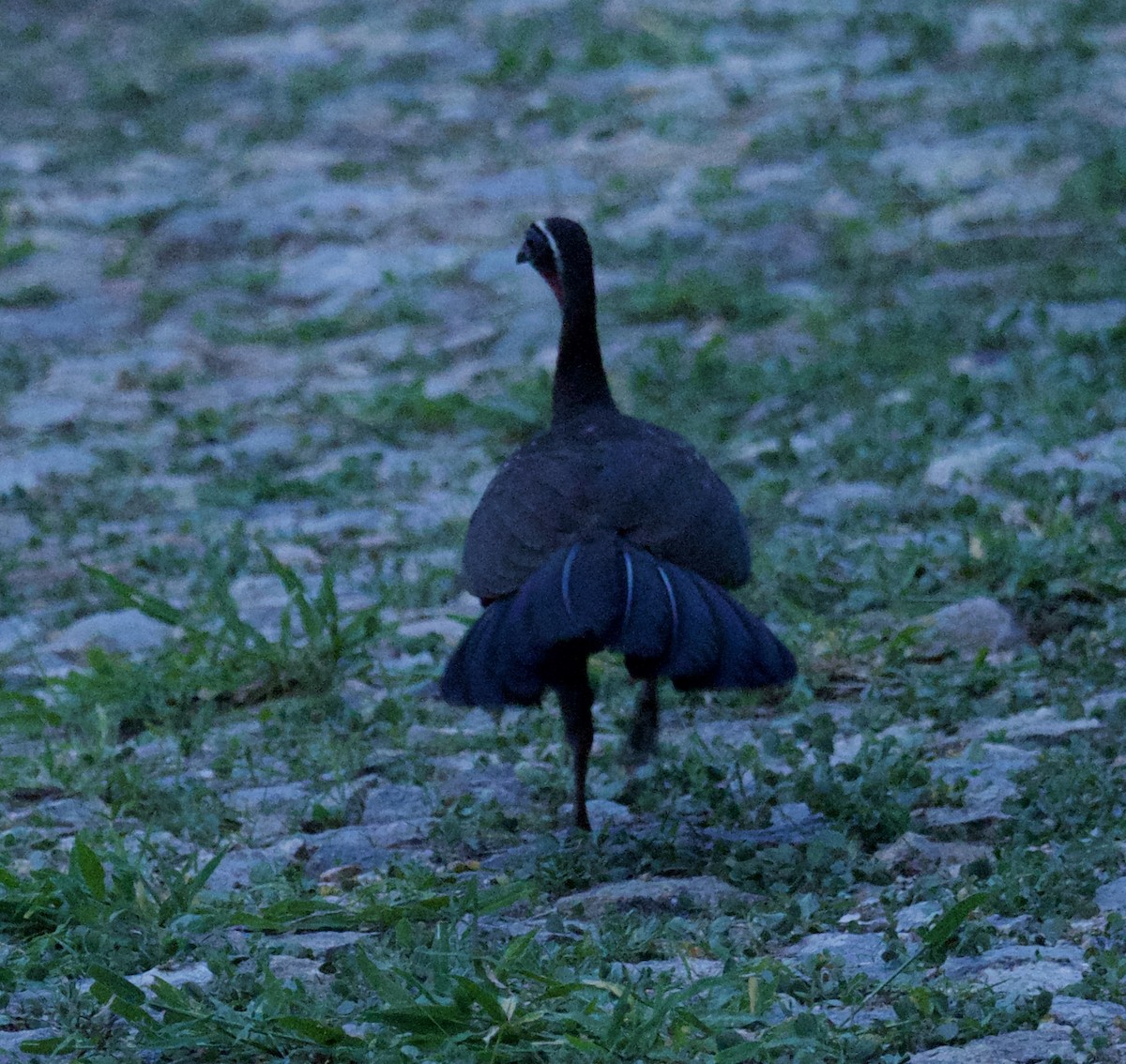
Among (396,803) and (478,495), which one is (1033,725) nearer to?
(396,803)

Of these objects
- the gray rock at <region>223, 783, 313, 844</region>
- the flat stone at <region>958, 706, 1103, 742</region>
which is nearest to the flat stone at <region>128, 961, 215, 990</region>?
the gray rock at <region>223, 783, 313, 844</region>

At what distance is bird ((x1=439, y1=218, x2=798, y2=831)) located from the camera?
13.3 feet

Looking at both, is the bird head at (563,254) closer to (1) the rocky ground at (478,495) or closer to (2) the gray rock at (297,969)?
(1) the rocky ground at (478,495)

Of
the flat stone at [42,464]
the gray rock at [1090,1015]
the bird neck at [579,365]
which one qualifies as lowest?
the gray rock at [1090,1015]

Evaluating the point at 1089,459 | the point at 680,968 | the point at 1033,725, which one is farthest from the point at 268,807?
the point at 1089,459

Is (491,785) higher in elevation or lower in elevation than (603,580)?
lower

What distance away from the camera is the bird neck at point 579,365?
18.2ft

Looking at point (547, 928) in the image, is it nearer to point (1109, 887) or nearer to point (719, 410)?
point (1109, 887)

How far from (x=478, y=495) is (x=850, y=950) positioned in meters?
3.93

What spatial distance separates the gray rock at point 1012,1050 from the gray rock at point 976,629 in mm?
2362

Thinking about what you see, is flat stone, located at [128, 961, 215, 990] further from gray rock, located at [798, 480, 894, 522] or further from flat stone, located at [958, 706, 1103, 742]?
gray rock, located at [798, 480, 894, 522]

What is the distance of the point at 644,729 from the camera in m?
5.11

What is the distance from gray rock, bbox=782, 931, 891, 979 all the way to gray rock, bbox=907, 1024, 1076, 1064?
12.7 inches

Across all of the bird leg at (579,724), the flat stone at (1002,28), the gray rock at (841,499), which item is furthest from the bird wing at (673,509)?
the flat stone at (1002,28)
